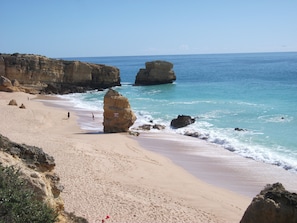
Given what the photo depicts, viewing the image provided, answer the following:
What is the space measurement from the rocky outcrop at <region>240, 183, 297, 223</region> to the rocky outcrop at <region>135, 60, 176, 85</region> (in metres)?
59.3

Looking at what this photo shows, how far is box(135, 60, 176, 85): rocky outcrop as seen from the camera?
67031mm

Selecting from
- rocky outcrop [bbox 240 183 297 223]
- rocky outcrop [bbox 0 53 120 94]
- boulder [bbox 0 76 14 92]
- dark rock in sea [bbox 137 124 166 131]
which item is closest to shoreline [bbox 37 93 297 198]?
dark rock in sea [bbox 137 124 166 131]

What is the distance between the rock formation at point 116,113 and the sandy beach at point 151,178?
3.81 feet

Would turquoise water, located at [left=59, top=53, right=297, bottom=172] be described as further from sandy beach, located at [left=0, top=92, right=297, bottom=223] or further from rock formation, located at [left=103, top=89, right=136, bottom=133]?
rock formation, located at [left=103, top=89, right=136, bottom=133]

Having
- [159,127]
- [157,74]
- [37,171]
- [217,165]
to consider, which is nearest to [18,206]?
[37,171]

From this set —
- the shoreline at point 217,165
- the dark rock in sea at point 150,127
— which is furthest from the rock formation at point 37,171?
the dark rock in sea at point 150,127

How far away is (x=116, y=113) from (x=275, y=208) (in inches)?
743

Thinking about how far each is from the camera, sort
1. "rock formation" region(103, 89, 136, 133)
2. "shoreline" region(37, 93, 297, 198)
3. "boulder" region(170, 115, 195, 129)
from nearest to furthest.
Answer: "shoreline" region(37, 93, 297, 198) < "rock formation" region(103, 89, 136, 133) < "boulder" region(170, 115, 195, 129)

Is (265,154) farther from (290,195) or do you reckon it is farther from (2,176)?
(2,176)

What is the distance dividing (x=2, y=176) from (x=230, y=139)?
64.2 ft

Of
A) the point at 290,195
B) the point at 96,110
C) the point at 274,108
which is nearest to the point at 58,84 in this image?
the point at 96,110

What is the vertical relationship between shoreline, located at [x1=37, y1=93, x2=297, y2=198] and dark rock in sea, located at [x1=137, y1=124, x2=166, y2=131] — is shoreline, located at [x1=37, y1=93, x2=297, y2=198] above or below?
above

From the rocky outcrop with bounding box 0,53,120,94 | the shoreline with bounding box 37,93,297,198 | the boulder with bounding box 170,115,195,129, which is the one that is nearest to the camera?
the shoreline with bounding box 37,93,297,198

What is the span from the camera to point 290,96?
4588 cm
